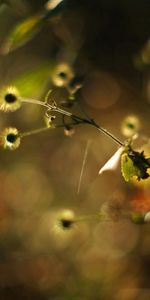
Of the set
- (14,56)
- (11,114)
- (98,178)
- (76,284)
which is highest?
(14,56)

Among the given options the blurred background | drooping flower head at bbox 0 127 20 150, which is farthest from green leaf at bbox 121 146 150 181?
the blurred background

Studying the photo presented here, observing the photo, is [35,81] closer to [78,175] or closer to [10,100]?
[10,100]

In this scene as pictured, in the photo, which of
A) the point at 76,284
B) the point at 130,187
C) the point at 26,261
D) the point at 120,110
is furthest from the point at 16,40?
the point at 120,110

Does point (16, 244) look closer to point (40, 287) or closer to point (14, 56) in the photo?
point (40, 287)

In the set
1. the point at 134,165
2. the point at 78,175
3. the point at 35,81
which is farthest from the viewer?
the point at 78,175

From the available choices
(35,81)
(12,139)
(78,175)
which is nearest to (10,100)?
(12,139)

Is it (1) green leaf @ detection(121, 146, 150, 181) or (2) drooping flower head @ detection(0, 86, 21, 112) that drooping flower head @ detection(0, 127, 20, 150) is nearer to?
(2) drooping flower head @ detection(0, 86, 21, 112)

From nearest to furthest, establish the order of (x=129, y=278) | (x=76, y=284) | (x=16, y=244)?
1. (x=76, y=284)
2. (x=129, y=278)
3. (x=16, y=244)
